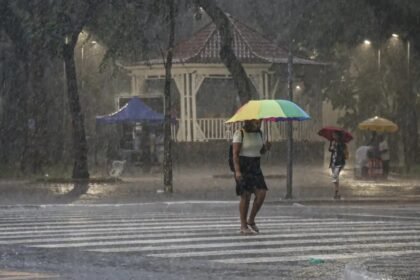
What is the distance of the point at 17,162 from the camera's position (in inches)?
1604

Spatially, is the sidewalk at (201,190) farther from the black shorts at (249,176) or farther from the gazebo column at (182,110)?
the black shorts at (249,176)

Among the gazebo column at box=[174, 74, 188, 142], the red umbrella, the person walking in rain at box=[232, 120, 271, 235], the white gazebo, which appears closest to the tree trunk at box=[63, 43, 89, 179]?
the white gazebo

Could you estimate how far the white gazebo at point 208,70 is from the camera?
135 feet

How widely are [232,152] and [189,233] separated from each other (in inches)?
62.7

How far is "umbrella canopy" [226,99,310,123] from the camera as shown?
1485 centimetres

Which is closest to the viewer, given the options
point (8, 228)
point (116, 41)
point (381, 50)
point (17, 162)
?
point (8, 228)

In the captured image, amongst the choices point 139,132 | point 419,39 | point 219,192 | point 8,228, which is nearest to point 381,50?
point 419,39

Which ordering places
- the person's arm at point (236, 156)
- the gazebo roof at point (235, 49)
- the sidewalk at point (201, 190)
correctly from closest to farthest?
1. the person's arm at point (236, 156)
2. the sidewalk at point (201, 190)
3. the gazebo roof at point (235, 49)

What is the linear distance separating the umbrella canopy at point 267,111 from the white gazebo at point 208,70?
24.7 m

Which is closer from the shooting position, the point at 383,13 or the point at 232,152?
the point at 232,152

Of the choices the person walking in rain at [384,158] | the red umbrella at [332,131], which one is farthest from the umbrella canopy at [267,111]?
the person walking in rain at [384,158]

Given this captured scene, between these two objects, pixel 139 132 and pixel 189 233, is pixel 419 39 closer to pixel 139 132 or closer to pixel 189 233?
pixel 139 132

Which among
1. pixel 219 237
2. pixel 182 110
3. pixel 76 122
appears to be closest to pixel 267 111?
pixel 219 237

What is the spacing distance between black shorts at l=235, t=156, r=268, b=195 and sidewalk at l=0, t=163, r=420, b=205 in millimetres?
8839
